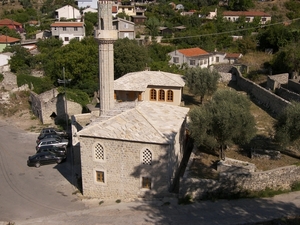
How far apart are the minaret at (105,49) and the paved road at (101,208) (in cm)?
573

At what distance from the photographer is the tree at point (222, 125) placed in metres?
19.3

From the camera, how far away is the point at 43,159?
76.9ft

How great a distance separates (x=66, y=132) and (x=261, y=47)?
36478 millimetres

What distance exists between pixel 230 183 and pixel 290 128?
5.52 m

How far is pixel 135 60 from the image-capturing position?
40.3 meters

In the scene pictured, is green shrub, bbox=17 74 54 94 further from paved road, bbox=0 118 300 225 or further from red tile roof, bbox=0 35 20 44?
paved road, bbox=0 118 300 225

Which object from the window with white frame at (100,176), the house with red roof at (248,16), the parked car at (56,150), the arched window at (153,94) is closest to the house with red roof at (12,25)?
the house with red roof at (248,16)

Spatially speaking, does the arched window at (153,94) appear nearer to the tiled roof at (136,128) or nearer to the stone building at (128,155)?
the tiled roof at (136,128)

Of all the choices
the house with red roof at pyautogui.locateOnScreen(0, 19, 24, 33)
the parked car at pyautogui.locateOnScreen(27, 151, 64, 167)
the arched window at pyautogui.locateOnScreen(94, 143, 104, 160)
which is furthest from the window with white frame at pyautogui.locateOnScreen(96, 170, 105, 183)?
the house with red roof at pyautogui.locateOnScreen(0, 19, 24, 33)

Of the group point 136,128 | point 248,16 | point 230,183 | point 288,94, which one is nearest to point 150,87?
point 288,94

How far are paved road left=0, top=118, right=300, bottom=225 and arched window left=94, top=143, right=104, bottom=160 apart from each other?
2.44 m

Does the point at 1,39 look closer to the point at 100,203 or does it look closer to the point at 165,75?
the point at 165,75

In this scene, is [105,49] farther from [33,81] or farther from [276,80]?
[33,81]

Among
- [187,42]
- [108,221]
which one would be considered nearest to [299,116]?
[108,221]
